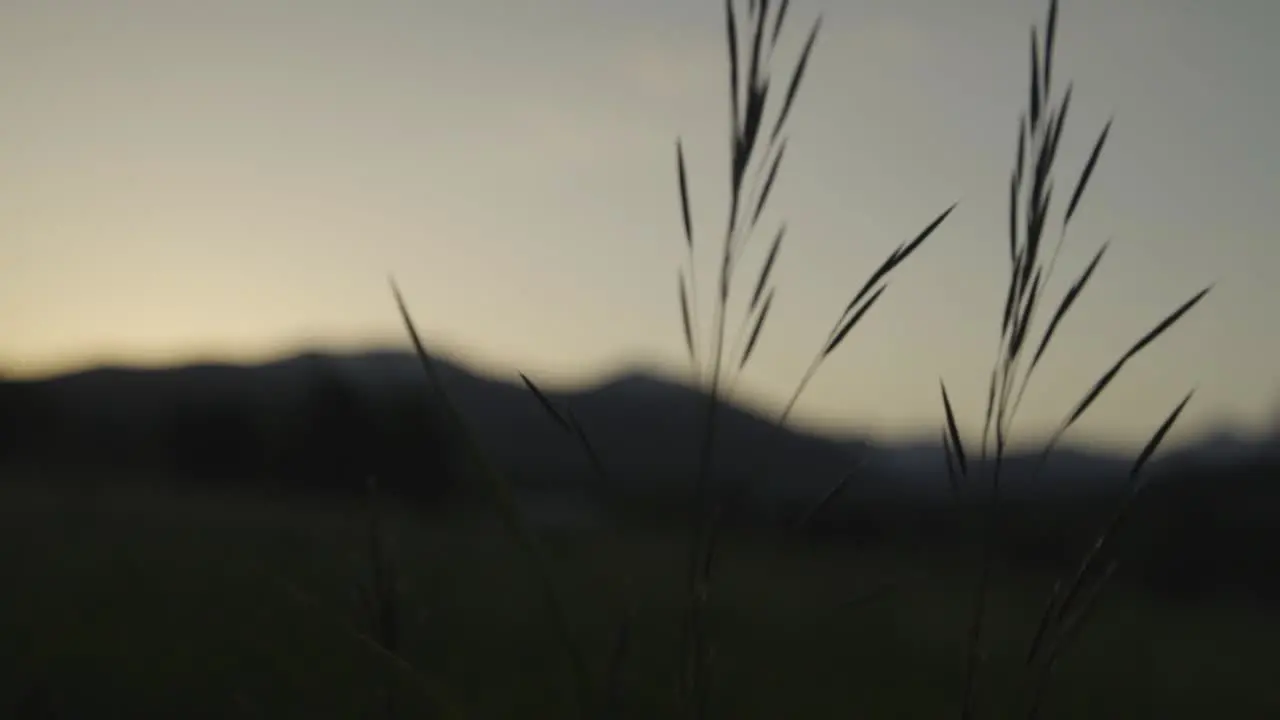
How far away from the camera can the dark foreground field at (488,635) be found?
41.7 inches

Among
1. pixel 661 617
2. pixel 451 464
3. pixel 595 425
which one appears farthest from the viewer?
pixel 451 464

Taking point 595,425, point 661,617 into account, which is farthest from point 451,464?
point 595,425

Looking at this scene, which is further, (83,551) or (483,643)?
(83,551)

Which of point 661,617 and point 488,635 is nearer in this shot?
point 488,635

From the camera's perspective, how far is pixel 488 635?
5066mm

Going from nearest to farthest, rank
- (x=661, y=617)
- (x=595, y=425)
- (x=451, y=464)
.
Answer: (x=595, y=425), (x=661, y=617), (x=451, y=464)

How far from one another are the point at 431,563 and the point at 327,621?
840 cm

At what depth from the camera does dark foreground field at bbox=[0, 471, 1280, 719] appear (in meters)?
1.06

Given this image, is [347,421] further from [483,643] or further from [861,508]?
[483,643]

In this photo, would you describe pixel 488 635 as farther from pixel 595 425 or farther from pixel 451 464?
pixel 451 464

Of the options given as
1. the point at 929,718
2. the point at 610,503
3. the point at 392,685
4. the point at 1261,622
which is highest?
the point at 610,503

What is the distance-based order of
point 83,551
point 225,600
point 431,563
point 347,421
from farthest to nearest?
1. point 347,421
2. point 431,563
3. point 83,551
4. point 225,600

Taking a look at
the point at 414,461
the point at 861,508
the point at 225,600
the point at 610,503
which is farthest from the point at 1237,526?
the point at 610,503

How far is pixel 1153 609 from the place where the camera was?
11.4 meters
